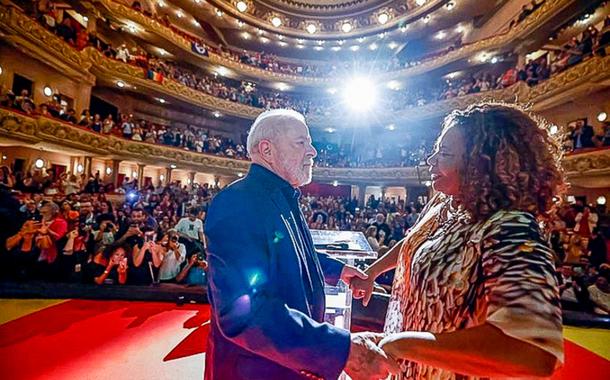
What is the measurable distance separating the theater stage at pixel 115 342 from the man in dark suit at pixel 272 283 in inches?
99.2

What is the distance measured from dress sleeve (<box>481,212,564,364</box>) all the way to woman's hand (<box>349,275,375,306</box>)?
77 centimetres

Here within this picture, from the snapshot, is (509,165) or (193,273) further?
(193,273)

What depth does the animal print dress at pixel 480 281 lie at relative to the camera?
682mm

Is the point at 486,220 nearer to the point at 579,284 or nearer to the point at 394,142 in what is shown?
the point at 579,284

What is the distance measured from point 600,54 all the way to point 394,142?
12998mm

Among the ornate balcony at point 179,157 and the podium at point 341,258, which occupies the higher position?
the ornate balcony at point 179,157

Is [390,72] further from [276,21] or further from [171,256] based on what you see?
[171,256]

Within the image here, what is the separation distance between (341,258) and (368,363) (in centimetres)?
90

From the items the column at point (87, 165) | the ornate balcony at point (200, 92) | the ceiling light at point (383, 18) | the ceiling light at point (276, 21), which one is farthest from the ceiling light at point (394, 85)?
the column at point (87, 165)

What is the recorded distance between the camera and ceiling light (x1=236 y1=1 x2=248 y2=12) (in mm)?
21836

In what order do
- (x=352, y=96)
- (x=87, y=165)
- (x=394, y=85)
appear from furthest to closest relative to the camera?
(x=394, y=85), (x=352, y=96), (x=87, y=165)

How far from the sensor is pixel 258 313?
0.87 meters

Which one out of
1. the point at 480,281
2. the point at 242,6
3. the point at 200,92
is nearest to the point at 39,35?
the point at 200,92

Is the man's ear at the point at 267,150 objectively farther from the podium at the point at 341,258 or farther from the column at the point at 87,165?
the column at the point at 87,165
